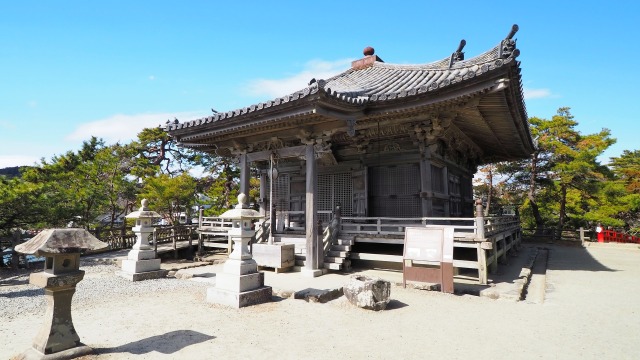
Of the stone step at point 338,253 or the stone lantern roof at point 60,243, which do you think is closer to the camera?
the stone lantern roof at point 60,243

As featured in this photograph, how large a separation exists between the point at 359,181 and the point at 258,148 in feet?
12.7

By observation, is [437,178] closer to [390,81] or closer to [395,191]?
[395,191]

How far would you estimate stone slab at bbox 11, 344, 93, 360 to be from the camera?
4051 mm

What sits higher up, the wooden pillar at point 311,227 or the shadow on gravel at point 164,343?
the wooden pillar at point 311,227

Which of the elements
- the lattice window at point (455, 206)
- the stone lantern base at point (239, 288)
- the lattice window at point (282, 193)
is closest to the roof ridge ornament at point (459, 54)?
the lattice window at point (455, 206)

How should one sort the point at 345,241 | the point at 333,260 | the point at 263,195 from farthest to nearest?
the point at 263,195
the point at 345,241
the point at 333,260

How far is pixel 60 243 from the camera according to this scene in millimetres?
4184

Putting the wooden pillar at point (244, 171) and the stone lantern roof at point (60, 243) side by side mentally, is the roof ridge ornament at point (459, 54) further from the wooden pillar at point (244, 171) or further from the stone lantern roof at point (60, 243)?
the stone lantern roof at point (60, 243)

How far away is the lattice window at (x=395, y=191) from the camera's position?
37.7ft

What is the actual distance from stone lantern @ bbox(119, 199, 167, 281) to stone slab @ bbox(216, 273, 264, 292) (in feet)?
13.1

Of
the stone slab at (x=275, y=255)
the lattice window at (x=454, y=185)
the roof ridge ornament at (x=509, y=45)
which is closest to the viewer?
the roof ridge ornament at (x=509, y=45)

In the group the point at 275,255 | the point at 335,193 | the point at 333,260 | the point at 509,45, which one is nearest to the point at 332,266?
the point at 333,260

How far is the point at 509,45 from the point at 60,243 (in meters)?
9.77

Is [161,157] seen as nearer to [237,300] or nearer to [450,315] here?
[237,300]
